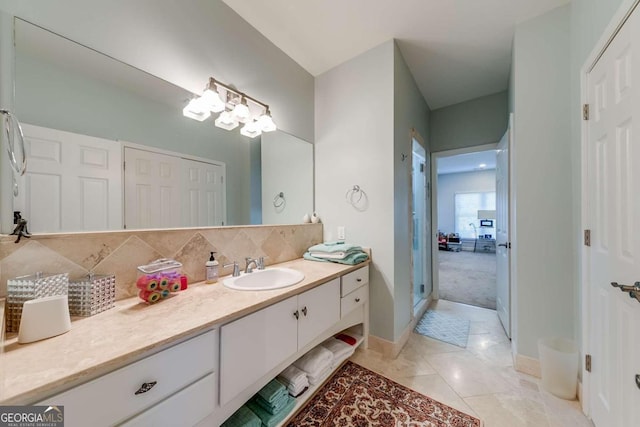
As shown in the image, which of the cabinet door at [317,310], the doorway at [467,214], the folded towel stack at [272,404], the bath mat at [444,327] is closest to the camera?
the folded towel stack at [272,404]

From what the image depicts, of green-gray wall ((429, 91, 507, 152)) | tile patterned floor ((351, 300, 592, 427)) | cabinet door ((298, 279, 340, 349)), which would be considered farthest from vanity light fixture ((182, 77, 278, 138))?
green-gray wall ((429, 91, 507, 152))

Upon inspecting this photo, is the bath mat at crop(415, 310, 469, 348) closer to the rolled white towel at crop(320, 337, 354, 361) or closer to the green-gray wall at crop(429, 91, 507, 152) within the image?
the rolled white towel at crop(320, 337, 354, 361)

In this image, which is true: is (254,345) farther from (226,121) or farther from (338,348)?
(226,121)

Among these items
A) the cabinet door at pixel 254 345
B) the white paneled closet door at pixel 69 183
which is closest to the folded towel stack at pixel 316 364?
the cabinet door at pixel 254 345

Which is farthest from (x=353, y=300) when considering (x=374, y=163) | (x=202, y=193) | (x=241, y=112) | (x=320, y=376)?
(x=241, y=112)

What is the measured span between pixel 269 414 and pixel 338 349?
0.68 metres

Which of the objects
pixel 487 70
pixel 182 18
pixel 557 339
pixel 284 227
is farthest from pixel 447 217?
pixel 182 18

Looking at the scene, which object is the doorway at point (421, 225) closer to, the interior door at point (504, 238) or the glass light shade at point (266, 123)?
the interior door at point (504, 238)

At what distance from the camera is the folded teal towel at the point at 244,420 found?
1116 millimetres

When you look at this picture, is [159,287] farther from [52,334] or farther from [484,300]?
[484,300]

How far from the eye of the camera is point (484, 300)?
3254 millimetres

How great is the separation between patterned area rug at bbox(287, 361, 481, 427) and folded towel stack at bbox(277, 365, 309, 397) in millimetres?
137

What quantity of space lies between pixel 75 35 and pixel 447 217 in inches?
374

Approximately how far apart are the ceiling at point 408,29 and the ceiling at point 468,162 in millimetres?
3454
